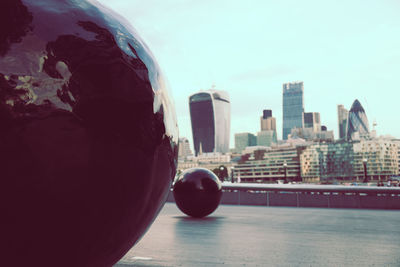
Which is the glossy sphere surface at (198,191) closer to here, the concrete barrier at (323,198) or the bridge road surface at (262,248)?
the bridge road surface at (262,248)

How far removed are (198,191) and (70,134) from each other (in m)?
8.92

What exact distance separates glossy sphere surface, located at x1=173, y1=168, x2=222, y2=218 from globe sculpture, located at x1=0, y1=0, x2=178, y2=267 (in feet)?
27.0

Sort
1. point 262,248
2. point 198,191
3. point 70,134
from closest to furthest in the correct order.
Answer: point 70,134 < point 262,248 < point 198,191

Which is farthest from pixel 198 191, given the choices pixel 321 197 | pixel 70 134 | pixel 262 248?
pixel 321 197

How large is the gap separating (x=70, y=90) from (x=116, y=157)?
0.49 m

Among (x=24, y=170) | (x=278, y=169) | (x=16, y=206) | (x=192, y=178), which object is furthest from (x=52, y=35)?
(x=278, y=169)

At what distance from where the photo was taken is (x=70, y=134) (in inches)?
93.4

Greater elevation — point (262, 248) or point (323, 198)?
point (262, 248)

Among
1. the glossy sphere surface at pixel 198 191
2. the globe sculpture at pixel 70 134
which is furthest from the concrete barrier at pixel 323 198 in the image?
the globe sculpture at pixel 70 134

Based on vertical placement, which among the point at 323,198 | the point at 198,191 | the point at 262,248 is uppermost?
the point at 198,191

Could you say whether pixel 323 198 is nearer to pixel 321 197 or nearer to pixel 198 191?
pixel 321 197

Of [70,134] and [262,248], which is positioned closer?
[70,134]

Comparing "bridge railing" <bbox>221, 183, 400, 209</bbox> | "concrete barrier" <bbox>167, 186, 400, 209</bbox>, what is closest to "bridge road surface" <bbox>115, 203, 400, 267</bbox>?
"bridge railing" <bbox>221, 183, 400, 209</bbox>

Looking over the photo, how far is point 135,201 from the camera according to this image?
2.78 metres
